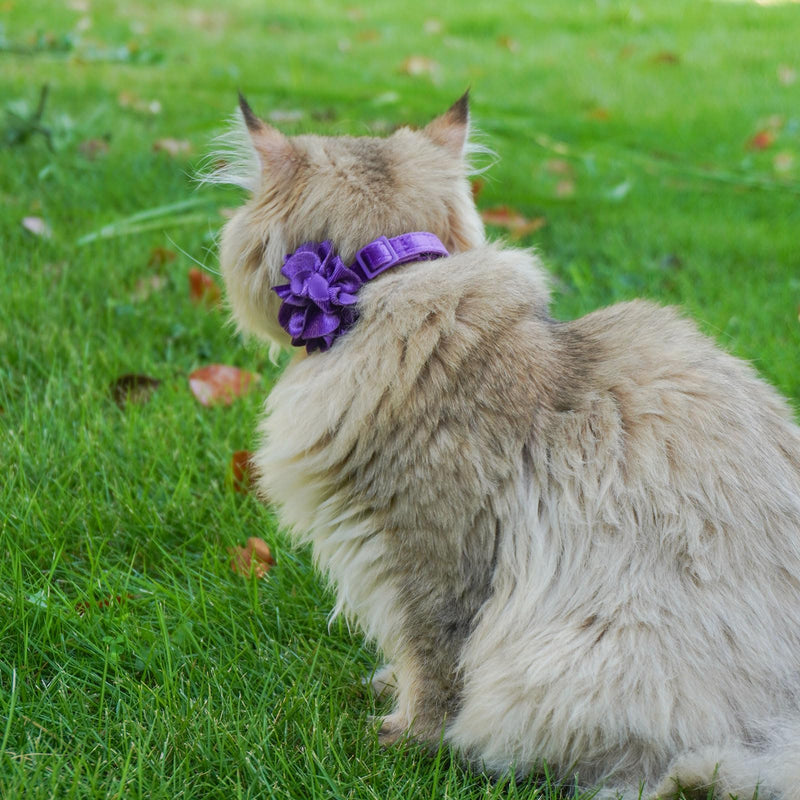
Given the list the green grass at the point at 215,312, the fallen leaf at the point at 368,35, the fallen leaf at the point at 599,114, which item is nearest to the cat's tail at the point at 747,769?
the green grass at the point at 215,312

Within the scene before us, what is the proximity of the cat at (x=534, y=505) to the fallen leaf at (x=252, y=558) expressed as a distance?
31 centimetres

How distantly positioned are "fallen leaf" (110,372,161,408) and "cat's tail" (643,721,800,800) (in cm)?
201

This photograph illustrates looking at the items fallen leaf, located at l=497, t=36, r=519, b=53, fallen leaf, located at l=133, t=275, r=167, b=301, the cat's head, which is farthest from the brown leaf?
fallen leaf, located at l=497, t=36, r=519, b=53

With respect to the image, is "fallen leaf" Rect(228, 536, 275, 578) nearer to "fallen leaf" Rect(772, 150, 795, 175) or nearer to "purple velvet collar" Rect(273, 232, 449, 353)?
"purple velvet collar" Rect(273, 232, 449, 353)

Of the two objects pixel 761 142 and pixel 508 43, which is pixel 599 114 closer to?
pixel 761 142

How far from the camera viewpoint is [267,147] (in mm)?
2088

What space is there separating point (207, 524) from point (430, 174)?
3.73 ft

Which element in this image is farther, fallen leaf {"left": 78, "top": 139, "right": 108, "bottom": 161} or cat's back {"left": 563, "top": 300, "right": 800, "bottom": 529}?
fallen leaf {"left": 78, "top": 139, "right": 108, "bottom": 161}

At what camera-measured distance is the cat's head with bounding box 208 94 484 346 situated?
1.99m

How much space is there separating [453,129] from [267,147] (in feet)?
1.65

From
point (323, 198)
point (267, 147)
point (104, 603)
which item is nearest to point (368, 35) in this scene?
point (267, 147)

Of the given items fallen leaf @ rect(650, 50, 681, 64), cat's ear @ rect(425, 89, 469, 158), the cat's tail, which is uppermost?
cat's ear @ rect(425, 89, 469, 158)

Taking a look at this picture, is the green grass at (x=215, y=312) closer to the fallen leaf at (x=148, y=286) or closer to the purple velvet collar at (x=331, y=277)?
the fallen leaf at (x=148, y=286)

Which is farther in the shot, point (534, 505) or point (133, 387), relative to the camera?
point (133, 387)
